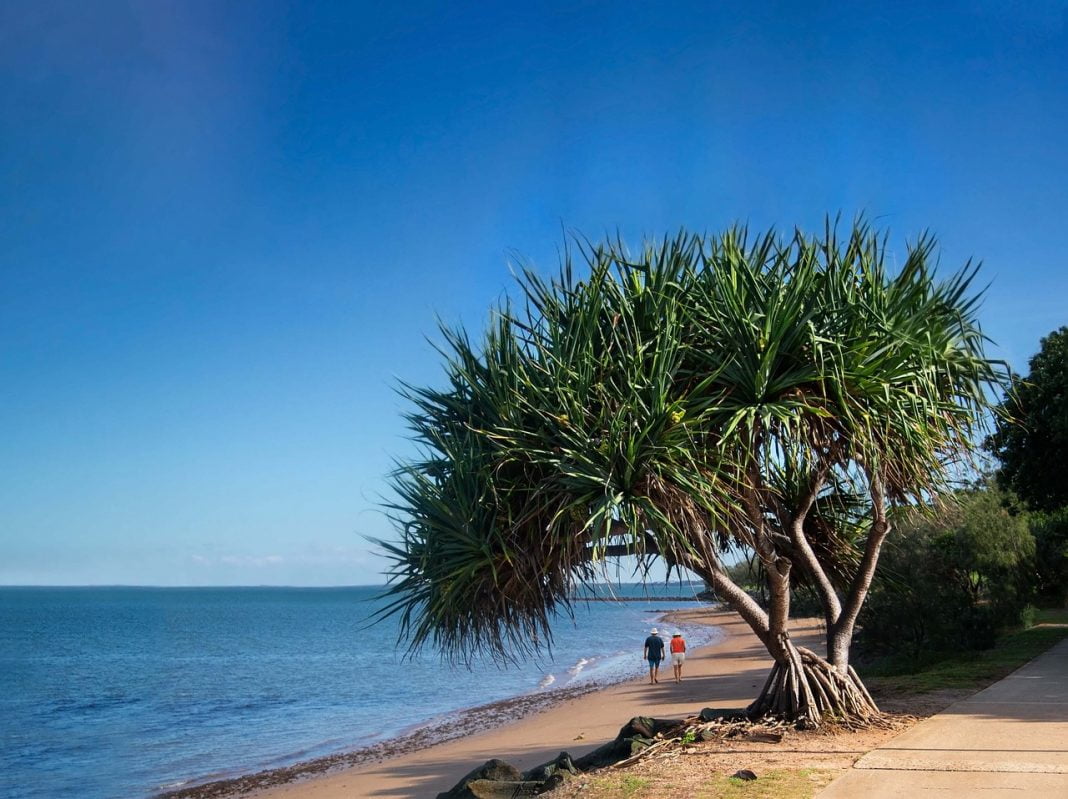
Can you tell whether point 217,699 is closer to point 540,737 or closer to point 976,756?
point 540,737

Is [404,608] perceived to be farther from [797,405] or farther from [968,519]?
[968,519]

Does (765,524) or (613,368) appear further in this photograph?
(765,524)

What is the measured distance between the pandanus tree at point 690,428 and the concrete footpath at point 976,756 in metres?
1.14

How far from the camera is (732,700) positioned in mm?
21156

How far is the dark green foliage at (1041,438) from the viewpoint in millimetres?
18172

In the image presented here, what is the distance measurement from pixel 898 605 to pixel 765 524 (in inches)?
443

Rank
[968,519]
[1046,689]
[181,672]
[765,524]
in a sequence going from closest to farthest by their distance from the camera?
[765,524] → [1046,689] → [968,519] → [181,672]

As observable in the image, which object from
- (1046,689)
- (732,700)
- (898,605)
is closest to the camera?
(1046,689)

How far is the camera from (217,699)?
34.8 m

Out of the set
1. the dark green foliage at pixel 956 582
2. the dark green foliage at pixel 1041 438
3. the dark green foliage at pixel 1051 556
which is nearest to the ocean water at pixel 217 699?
the dark green foliage at pixel 956 582

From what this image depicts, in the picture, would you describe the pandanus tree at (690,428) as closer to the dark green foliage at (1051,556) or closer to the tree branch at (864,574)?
the tree branch at (864,574)

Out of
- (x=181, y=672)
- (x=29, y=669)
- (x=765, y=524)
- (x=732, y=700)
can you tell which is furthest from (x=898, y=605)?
(x=29, y=669)

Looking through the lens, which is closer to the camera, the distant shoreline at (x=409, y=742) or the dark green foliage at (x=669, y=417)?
the dark green foliage at (x=669, y=417)

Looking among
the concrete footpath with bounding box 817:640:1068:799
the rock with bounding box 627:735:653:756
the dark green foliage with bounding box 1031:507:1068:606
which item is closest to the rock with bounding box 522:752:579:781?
the rock with bounding box 627:735:653:756
